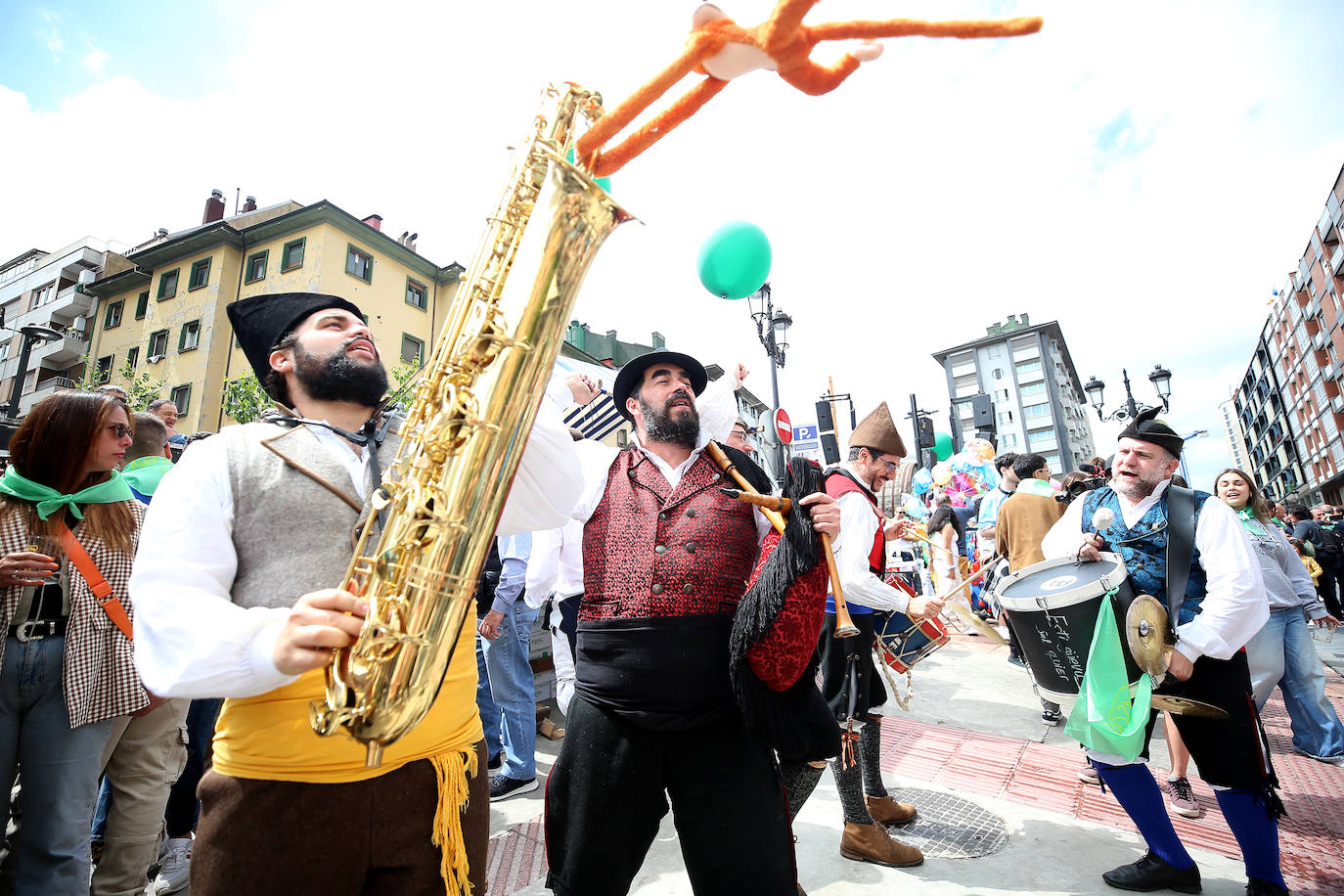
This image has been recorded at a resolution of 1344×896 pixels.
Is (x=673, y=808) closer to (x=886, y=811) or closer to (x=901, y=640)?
(x=886, y=811)

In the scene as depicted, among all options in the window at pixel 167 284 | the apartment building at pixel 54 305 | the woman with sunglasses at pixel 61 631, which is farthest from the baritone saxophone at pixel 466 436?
the apartment building at pixel 54 305

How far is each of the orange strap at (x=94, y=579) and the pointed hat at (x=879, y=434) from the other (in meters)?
3.90

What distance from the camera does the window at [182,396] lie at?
24219 millimetres

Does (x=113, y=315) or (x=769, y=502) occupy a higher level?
(x=113, y=315)

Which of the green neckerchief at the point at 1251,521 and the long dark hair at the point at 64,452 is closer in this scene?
the long dark hair at the point at 64,452

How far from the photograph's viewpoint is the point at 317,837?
1.36 meters

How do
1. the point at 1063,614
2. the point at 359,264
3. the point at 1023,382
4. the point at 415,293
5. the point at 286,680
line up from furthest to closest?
the point at 1023,382 < the point at 415,293 < the point at 359,264 < the point at 1063,614 < the point at 286,680

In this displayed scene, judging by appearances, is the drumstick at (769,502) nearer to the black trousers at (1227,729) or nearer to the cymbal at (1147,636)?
the cymbal at (1147,636)

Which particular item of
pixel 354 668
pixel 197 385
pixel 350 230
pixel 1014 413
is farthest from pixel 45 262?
pixel 1014 413

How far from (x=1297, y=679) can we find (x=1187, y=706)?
3.37m

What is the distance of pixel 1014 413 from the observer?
204 feet

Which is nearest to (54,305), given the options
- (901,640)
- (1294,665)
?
(901,640)

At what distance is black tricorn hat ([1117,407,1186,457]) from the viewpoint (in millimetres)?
3314

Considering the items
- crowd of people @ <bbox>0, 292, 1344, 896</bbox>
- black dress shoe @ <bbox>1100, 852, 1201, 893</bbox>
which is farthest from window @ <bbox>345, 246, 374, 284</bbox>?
black dress shoe @ <bbox>1100, 852, 1201, 893</bbox>
